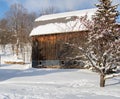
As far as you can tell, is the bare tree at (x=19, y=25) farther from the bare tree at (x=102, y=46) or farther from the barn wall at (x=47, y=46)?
the bare tree at (x=102, y=46)

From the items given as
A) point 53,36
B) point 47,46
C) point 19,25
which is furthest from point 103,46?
point 19,25

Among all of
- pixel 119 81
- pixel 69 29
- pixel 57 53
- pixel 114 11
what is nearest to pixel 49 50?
pixel 57 53

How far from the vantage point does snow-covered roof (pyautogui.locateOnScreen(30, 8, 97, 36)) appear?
106ft

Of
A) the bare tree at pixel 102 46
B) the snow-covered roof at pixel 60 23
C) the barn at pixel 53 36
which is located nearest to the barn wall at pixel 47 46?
the barn at pixel 53 36

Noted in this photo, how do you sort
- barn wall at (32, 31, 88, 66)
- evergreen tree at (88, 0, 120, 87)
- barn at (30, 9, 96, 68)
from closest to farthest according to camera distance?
evergreen tree at (88, 0, 120, 87), barn at (30, 9, 96, 68), barn wall at (32, 31, 88, 66)

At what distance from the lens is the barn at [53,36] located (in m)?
32.6

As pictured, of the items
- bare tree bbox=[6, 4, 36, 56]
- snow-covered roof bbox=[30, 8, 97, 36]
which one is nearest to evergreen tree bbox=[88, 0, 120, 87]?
snow-covered roof bbox=[30, 8, 97, 36]

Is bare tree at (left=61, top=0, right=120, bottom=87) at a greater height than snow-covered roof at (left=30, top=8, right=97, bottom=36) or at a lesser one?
lesser

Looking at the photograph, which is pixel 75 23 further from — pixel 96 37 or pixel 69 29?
pixel 96 37

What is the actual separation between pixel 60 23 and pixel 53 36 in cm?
182

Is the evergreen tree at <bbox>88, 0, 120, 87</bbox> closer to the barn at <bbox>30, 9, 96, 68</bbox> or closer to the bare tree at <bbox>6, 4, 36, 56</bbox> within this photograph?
the barn at <bbox>30, 9, 96, 68</bbox>

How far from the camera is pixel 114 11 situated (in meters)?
24.6

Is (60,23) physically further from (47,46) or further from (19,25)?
(19,25)

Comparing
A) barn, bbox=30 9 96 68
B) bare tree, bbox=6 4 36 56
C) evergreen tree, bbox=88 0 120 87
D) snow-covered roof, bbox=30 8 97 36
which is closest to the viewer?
evergreen tree, bbox=88 0 120 87
